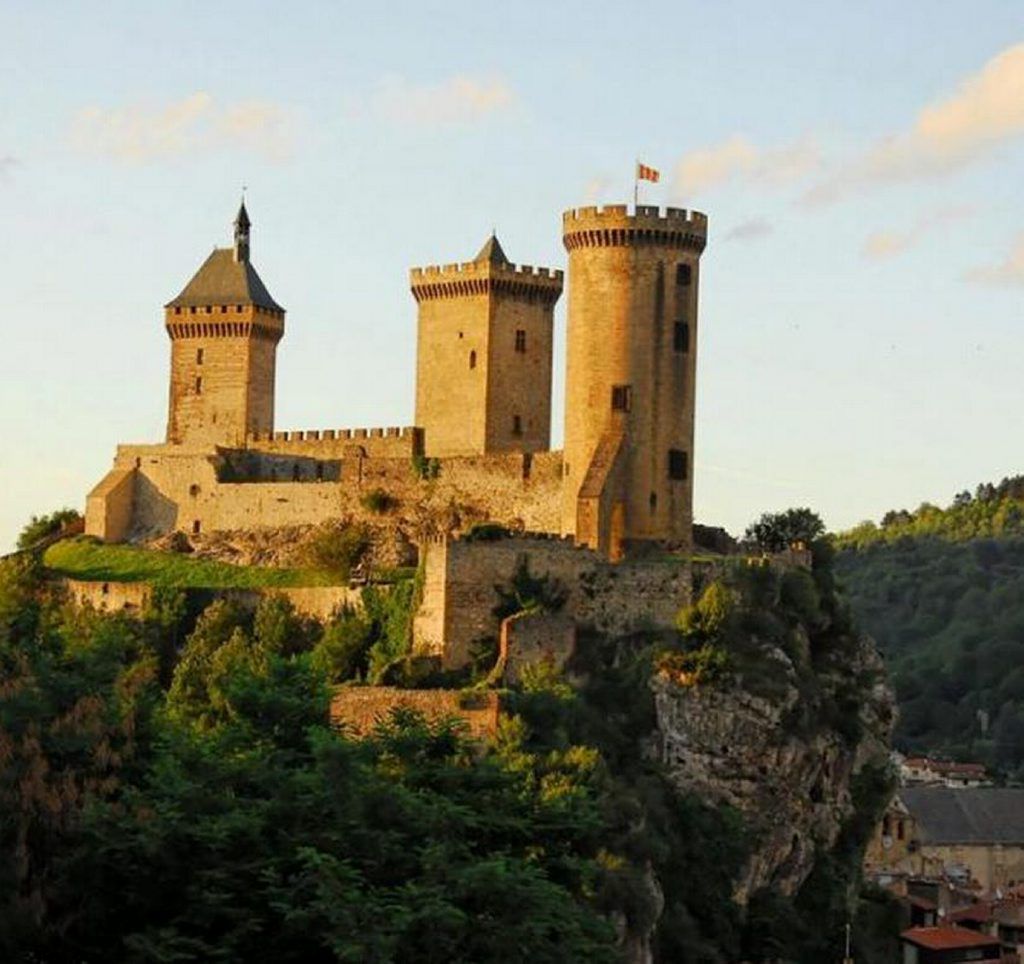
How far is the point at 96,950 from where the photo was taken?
38812mm

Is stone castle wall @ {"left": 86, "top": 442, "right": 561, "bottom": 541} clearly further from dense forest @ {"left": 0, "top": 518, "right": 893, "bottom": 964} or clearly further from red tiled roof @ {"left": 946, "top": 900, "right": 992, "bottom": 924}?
red tiled roof @ {"left": 946, "top": 900, "right": 992, "bottom": 924}

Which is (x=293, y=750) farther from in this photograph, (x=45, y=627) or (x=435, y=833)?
(x=45, y=627)

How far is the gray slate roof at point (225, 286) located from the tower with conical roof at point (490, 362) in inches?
359

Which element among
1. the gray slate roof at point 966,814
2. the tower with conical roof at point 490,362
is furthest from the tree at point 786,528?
the gray slate roof at point 966,814

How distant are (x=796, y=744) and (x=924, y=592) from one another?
383 feet

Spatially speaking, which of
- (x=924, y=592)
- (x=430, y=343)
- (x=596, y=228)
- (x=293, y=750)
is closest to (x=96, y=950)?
(x=293, y=750)

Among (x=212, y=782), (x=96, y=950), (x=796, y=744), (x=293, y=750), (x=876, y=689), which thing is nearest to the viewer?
(x=96, y=950)

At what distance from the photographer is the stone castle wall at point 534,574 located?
6706cm

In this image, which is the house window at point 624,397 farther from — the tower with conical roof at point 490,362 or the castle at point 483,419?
the tower with conical roof at point 490,362

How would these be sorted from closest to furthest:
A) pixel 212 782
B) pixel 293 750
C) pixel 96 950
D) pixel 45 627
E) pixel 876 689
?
pixel 96 950 → pixel 212 782 → pixel 293 750 → pixel 45 627 → pixel 876 689

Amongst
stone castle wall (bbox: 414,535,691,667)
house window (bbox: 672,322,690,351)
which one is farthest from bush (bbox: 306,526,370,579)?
house window (bbox: 672,322,690,351)

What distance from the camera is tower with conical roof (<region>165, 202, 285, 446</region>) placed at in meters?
85.0

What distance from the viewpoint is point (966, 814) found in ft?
373

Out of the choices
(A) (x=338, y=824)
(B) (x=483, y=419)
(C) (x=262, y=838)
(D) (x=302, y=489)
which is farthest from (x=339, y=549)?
(C) (x=262, y=838)
